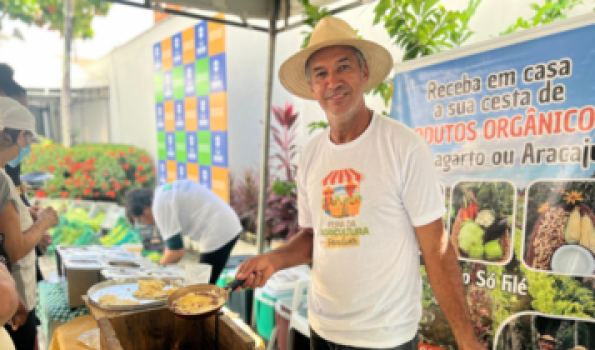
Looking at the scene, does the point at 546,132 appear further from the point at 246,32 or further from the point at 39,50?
the point at 246,32

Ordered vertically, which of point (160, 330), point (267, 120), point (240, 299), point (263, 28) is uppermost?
point (263, 28)

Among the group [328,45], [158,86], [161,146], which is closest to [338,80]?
[328,45]

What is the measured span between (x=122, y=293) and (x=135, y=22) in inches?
128

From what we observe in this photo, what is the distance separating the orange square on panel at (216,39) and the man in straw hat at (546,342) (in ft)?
13.3

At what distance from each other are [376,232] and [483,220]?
945mm

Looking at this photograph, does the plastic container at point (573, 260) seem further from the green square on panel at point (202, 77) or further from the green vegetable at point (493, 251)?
the green square on panel at point (202, 77)

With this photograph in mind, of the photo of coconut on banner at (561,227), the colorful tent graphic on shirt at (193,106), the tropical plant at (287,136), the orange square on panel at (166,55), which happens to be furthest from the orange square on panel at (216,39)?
the photo of coconut on banner at (561,227)

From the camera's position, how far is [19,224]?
5.15 feet

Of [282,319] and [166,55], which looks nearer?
[282,319]

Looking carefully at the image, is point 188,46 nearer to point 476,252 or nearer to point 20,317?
point 20,317

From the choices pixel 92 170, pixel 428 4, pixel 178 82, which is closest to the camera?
pixel 428 4

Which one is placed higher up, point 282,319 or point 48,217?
point 48,217

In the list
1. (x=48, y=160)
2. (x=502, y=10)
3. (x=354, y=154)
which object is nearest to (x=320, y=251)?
(x=354, y=154)

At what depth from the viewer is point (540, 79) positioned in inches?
64.9
